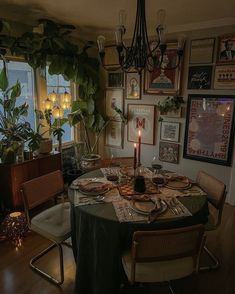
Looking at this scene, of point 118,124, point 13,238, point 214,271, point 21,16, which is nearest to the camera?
point 214,271

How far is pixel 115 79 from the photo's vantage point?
4.16 meters

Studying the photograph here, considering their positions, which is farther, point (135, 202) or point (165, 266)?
point (135, 202)

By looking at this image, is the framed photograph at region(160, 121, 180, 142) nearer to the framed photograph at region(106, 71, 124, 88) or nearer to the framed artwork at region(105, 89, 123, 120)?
the framed artwork at region(105, 89, 123, 120)

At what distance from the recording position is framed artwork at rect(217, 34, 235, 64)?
3041 mm

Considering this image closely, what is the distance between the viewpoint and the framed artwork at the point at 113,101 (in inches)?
164

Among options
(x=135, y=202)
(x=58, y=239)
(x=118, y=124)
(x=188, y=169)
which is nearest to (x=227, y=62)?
(x=188, y=169)

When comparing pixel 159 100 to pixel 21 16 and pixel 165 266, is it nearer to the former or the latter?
pixel 21 16

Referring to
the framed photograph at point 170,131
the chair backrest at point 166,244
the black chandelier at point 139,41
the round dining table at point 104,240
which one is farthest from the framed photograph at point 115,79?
the chair backrest at point 166,244

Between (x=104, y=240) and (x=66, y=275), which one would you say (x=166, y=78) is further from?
(x=66, y=275)

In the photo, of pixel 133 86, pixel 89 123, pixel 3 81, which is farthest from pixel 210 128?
pixel 3 81

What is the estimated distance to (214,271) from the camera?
2.14m

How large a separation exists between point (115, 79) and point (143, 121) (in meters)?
0.89

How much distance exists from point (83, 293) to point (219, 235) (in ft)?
5.57

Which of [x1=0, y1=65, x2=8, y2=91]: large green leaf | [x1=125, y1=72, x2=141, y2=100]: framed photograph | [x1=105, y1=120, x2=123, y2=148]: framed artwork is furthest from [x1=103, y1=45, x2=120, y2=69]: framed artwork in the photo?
[x1=0, y1=65, x2=8, y2=91]: large green leaf
